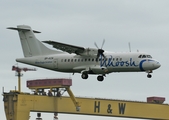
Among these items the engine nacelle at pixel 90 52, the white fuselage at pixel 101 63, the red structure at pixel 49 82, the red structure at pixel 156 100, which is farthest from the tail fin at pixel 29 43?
the red structure at pixel 156 100

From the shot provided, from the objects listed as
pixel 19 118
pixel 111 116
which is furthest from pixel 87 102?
pixel 19 118

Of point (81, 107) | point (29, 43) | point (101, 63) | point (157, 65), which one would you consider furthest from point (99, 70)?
point (81, 107)

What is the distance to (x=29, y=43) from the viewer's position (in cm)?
9200

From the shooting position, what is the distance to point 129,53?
8362 cm

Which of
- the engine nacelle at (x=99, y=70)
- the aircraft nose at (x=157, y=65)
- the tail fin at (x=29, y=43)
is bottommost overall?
the engine nacelle at (x=99, y=70)

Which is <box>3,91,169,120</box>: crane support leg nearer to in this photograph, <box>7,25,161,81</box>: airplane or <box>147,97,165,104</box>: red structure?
<box>147,97,165,104</box>: red structure

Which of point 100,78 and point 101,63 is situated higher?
point 101,63

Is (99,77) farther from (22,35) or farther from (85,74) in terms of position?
(22,35)

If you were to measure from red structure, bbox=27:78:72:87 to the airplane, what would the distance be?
46.7 m

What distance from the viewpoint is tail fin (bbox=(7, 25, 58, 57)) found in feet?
299

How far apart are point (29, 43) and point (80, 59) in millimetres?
9205

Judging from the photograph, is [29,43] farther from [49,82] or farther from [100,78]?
[49,82]

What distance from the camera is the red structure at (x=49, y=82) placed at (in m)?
139

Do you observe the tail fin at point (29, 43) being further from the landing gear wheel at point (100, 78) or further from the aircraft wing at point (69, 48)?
the landing gear wheel at point (100, 78)
